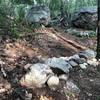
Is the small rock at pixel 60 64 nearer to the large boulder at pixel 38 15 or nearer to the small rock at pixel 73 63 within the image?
the small rock at pixel 73 63

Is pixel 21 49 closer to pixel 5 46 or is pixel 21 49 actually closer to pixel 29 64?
pixel 5 46

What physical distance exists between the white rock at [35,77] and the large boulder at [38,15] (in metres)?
5.46

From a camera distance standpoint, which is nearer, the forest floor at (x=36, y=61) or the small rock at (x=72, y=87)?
the forest floor at (x=36, y=61)

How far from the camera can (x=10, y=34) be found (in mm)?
8938

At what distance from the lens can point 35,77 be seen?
21.8 ft

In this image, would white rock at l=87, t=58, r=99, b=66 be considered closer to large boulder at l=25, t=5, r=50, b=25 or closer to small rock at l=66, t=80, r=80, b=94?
small rock at l=66, t=80, r=80, b=94

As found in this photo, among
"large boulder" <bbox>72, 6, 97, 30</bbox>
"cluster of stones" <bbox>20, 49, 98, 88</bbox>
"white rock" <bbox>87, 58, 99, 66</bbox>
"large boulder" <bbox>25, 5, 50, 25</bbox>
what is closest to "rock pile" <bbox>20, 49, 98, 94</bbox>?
"cluster of stones" <bbox>20, 49, 98, 88</bbox>

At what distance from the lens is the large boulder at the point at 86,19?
14211mm

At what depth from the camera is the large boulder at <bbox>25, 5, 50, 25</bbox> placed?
1234cm

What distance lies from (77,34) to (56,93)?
21.9 feet

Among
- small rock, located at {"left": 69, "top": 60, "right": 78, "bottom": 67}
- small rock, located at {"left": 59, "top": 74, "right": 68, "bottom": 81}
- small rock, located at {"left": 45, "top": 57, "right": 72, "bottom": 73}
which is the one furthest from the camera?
small rock, located at {"left": 69, "top": 60, "right": 78, "bottom": 67}

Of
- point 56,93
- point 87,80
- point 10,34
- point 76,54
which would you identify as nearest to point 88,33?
point 76,54

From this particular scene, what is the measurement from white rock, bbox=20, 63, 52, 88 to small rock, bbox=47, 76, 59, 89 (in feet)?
0.31

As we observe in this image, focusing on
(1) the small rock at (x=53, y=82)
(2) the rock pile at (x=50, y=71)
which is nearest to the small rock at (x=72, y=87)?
(2) the rock pile at (x=50, y=71)
